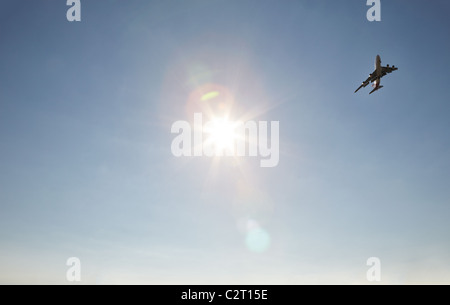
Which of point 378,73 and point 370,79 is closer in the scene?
point 378,73
